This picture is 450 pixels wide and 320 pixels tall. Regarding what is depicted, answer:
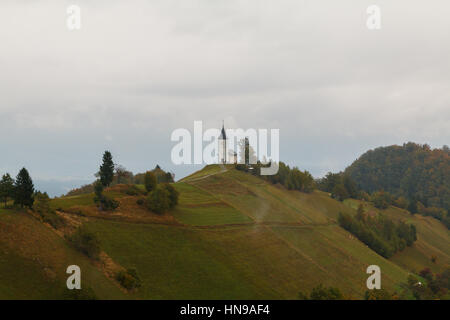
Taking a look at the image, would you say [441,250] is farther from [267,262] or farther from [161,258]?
[161,258]

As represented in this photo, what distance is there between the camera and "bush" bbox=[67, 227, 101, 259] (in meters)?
57.6

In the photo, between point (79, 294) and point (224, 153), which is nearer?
point (79, 294)

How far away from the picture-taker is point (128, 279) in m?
54.9

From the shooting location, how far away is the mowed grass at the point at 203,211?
82681 millimetres

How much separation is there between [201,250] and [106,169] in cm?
2551

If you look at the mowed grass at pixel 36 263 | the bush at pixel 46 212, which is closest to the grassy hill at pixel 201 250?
the mowed grass at pixel 36 263

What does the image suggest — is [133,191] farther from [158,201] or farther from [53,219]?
[53,219]

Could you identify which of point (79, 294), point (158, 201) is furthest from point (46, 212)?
point (158, 201)

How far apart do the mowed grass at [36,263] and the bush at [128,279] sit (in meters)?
1.28

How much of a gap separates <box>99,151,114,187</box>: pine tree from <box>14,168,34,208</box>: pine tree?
63.4 feet

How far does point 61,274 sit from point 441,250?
14924 centimetres

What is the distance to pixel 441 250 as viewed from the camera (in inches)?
6097
